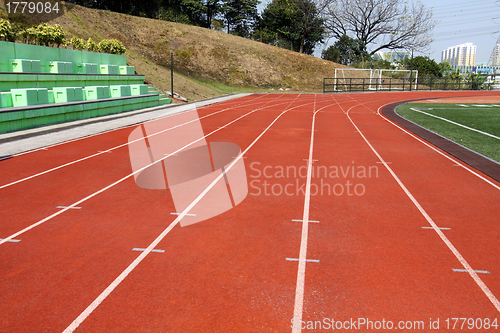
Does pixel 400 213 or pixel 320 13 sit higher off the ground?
pixel 320 13

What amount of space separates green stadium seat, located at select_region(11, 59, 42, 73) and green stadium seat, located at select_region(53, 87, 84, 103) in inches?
58.3

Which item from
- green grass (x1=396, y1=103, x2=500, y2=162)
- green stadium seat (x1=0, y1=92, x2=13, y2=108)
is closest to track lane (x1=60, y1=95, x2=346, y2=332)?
green grass (x1=396, y1=103, x2=500, y2=162)

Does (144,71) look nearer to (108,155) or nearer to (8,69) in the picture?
(8,69)

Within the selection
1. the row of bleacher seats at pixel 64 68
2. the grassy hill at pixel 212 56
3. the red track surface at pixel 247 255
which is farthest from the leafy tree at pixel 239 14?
the red track surface at pixel 247 255

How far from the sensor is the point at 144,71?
1166 inches

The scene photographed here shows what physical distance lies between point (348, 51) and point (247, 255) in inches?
2481

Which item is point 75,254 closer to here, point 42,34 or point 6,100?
point 6,100

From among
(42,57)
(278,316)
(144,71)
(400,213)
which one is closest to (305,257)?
(278,316)

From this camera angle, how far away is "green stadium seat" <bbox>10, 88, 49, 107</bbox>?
1460 cm

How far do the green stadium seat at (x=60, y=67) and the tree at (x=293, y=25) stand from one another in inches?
1959

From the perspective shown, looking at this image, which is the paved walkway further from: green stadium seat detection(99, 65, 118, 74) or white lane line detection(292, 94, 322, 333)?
white lane line detection(292, 94, 322, 333)

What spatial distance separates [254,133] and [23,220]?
9827 millimetres

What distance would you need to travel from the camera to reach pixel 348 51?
62281 millimetres

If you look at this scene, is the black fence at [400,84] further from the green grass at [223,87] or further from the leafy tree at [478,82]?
the green grass at [223,87]
